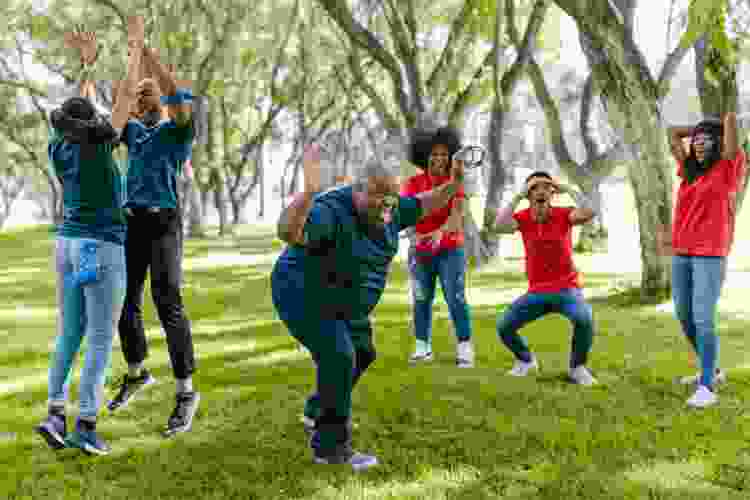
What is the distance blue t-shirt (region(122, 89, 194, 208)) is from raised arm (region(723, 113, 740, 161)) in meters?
3.54

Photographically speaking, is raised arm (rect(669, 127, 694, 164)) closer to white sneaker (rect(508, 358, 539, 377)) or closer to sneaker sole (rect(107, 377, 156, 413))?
white sneaker (rect(508, 358, 539, 377))

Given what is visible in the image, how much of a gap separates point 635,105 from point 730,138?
4.22m

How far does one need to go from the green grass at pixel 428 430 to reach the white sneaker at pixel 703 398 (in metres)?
0.09

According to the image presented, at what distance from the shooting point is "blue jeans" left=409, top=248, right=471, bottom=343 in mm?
6707

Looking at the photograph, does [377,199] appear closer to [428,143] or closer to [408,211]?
[408,211]

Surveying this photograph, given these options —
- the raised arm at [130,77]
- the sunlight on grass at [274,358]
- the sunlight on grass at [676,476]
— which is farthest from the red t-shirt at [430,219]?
the sunlight on grass at [676,476]

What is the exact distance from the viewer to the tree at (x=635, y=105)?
916cm

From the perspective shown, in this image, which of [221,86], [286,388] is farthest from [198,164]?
[286,388]

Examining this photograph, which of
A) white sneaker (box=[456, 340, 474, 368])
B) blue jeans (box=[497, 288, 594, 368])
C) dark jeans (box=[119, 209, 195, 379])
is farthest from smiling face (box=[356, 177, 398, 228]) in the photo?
white sneaker (box=[456, 340, 474, 368])

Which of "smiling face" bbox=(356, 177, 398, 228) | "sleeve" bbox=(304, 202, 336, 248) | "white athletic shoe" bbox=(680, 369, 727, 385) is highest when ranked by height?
"smiling face" bbox=(356, 177, 398, 228)

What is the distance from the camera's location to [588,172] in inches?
624

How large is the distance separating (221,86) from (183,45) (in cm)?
415

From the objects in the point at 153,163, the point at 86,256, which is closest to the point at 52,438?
the point at 86,256

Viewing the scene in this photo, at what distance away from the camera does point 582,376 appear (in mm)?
6086
